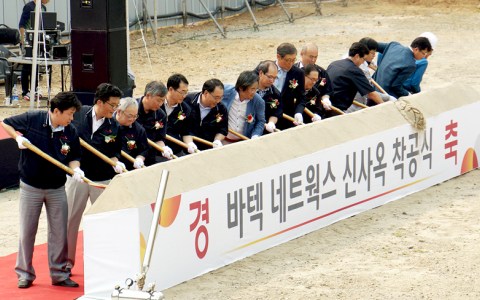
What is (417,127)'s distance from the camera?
8.20 m

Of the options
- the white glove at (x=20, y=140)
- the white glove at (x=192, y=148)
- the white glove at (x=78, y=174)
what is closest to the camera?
the white glove at (x=20, y=140)

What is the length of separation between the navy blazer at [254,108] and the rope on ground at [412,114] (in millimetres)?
1764

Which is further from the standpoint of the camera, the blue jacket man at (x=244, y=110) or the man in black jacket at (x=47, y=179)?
the blue jacket man at (x=244, y=110)

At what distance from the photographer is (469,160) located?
366 inches

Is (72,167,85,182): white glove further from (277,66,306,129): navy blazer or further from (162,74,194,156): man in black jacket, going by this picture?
(277,66,306,129): navy blazer

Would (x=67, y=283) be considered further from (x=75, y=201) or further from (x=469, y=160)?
(x=469, y=160)

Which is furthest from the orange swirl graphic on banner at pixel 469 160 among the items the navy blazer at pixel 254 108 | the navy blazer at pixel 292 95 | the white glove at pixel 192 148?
the white glove at pixel 192 148

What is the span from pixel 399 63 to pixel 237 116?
307cm

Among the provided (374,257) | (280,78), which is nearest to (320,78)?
(280,78)

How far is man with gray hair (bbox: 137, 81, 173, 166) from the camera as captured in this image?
21.4 feet

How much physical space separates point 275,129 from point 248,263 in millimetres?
2229

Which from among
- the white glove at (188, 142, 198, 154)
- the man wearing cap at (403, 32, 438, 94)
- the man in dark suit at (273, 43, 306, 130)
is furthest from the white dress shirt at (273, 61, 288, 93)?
the man wearing cap at (403, 32, 438, 94)

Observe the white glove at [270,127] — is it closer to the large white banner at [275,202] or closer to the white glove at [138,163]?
the large white banner at [275,202]

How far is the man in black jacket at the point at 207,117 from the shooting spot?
23.9 feet
